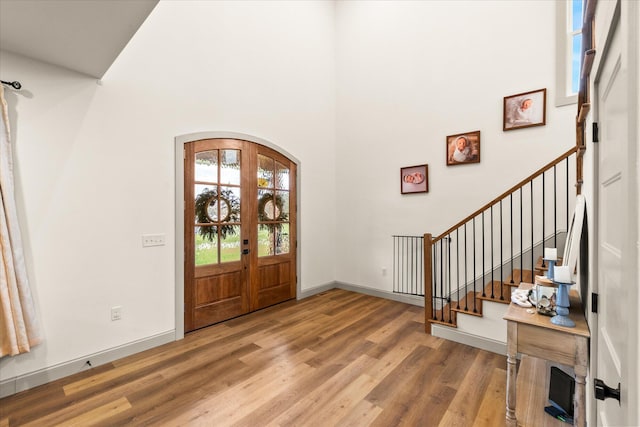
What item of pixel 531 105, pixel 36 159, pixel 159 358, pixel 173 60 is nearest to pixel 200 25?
pixel 173 60

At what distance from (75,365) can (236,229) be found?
80.1 inches

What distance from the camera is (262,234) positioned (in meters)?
4.27

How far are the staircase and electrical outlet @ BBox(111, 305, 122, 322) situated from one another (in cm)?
328

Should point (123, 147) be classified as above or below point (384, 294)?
above

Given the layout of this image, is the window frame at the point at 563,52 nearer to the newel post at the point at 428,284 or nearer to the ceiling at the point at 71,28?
the newel post at the point at 428,284

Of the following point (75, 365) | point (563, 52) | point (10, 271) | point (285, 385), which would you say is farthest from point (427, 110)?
point (75, 365)

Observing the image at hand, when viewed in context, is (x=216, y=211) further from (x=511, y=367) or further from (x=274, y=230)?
(x=511, y=367)

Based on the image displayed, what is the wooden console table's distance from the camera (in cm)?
157

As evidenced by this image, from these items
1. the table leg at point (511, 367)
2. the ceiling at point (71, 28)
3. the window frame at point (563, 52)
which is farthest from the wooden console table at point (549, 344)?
the ceiling at point (71, 28)

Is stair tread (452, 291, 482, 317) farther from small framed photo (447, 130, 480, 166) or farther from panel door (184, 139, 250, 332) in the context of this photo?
panel door (184, 139, 250, 332)

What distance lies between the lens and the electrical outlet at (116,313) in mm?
2828

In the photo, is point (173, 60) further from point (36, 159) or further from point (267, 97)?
point (36, 159)

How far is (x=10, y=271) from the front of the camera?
2.20 metres

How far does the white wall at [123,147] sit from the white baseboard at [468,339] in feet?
9.96
